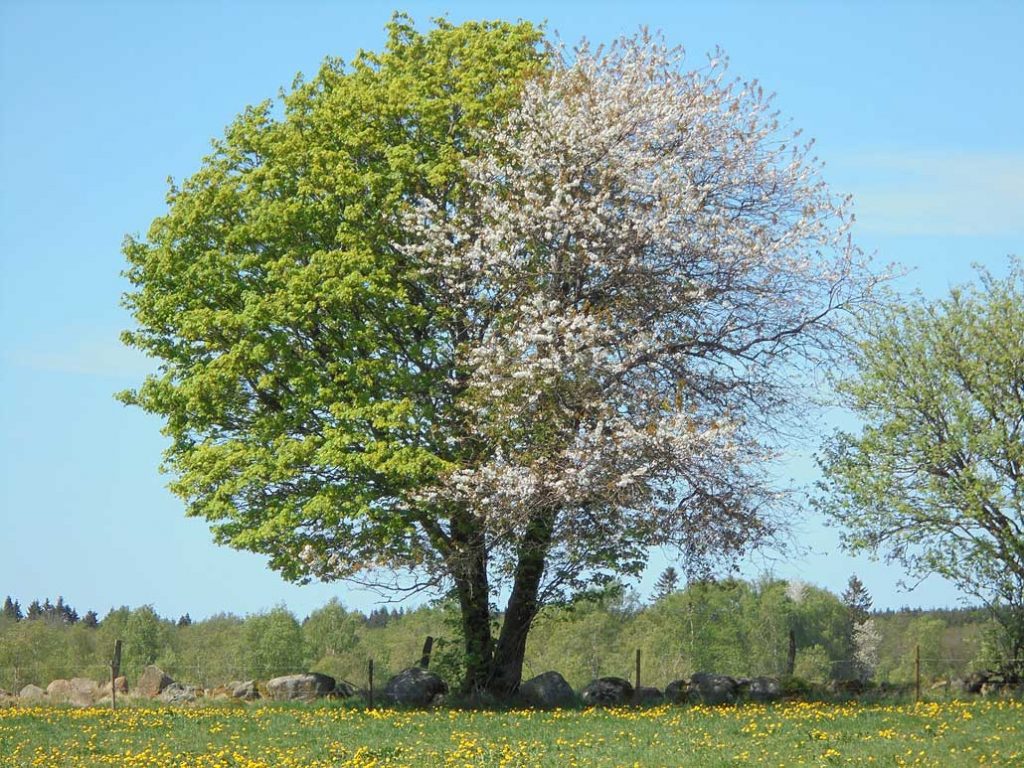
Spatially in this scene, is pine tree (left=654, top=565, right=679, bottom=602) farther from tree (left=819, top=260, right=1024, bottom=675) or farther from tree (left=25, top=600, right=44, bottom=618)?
tree (left=25, top=600, right=44, bottom=618)

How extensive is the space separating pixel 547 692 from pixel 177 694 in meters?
11.8

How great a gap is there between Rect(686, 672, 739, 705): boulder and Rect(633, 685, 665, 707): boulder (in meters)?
0.89

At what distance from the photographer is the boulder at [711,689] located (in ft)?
99.8

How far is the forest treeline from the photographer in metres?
68.2

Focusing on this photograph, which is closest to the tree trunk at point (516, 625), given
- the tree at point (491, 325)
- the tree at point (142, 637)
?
the tree at point (491, 325)

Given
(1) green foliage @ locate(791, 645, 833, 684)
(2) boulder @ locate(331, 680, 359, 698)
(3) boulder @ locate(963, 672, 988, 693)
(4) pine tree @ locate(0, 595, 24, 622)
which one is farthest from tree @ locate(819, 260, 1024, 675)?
(4) pine tree @ locate(0, 595, 24, 622)

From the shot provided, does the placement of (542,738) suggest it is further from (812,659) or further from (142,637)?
(812,659)

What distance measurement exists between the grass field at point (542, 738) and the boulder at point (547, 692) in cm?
335

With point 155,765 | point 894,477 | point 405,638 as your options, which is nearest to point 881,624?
point 405,638

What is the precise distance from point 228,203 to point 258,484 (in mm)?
7767

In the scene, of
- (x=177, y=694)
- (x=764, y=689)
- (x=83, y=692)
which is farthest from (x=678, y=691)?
(x=83, y=692)

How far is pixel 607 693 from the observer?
31406mm

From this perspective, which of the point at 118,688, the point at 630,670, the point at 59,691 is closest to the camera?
the point at 118,688

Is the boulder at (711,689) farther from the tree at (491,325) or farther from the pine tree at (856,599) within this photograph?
the pine tree at (856,599)
